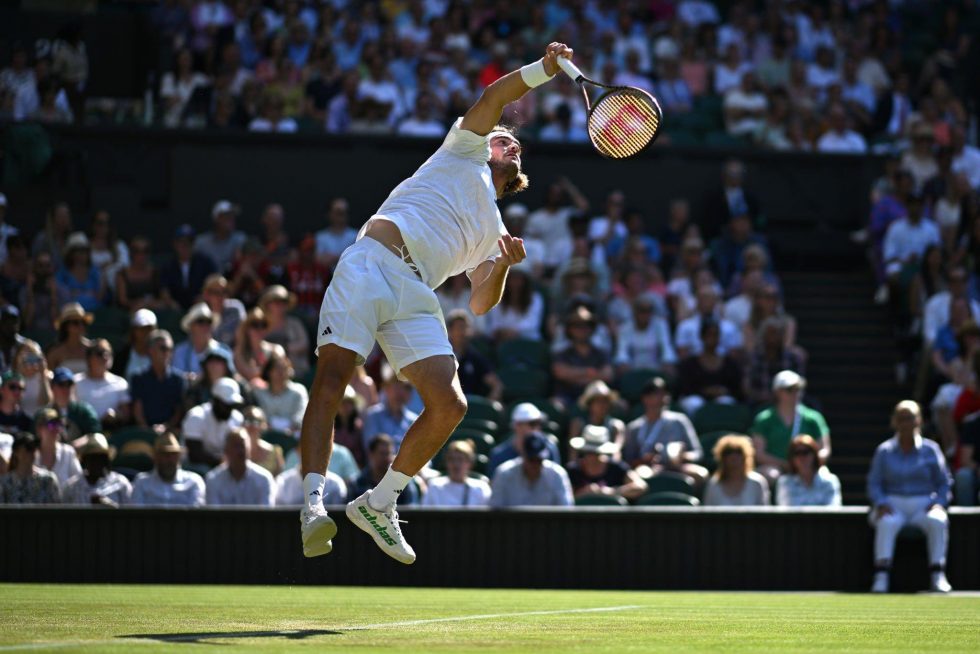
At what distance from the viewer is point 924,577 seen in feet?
38.8

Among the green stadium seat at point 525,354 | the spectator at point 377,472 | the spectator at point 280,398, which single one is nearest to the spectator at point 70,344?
the spectator at point 280,398

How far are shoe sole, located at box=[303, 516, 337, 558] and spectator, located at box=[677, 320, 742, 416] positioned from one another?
876 centimetres

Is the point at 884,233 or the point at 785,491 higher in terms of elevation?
the point at 884,233

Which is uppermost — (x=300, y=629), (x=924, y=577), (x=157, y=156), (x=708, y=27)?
(x=708, y=27)

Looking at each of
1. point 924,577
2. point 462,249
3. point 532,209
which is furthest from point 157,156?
point 462,249

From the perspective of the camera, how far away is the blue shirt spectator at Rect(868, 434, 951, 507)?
11938mm

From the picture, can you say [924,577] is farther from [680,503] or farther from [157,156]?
[157,156]

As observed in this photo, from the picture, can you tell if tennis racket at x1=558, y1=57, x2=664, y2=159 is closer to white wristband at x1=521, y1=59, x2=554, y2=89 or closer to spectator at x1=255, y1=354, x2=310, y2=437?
white wristband at x1=521, y1=59, x2=554, y2=89

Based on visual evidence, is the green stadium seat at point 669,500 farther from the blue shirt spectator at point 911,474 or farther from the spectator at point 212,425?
the spectator at point 212,425

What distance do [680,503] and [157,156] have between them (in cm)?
819

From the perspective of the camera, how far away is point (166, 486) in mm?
11688

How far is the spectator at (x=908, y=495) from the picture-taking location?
11516 millimetres

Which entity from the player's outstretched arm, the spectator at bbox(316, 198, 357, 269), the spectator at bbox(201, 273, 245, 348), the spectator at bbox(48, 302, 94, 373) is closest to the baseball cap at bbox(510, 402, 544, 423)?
the spectator at bbox(201, 273, 245, 348)

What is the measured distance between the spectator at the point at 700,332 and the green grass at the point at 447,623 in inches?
276
